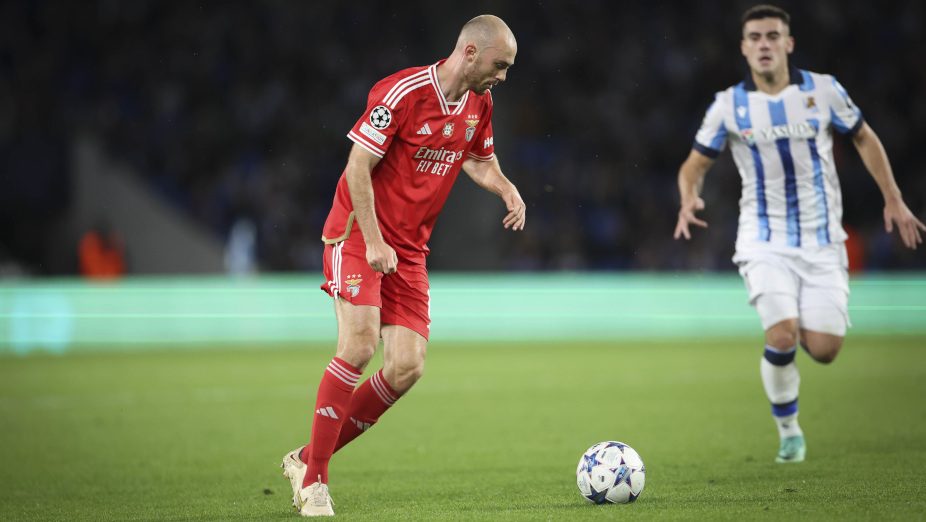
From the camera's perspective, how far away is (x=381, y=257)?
4.09 m

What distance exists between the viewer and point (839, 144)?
17.1m

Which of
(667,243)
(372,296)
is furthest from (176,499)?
(667,243)

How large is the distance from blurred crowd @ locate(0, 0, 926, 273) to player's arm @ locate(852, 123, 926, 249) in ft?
34.5

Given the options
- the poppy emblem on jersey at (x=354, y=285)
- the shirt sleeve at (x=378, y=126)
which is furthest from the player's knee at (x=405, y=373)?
the shirt sleeve at (x=378, y=126)

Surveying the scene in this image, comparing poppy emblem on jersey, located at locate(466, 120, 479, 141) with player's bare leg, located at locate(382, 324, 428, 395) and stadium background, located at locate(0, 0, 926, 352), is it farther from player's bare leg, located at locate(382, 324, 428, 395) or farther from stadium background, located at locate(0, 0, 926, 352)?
stadium background, located at locate(0, 0, 926, 352)

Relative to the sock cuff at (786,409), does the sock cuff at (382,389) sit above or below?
above

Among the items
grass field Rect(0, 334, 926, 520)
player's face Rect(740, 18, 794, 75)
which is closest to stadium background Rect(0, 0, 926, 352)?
grass field Rect(0, 334, 926, 520)

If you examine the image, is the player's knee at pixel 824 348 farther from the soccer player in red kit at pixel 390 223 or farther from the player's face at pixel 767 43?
the soccer player in red kit at pixel 390 223

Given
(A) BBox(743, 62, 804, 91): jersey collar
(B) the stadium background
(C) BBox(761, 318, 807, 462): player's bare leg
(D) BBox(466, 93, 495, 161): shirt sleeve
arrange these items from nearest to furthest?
(D) BBox(466, 93, 495, 161): shirt sleeve, (C) BBox(761, 318, 807, 462): player's bare leg, (A) BBox(743, 62, 804, 91): jersey collar, (B) the stadium background

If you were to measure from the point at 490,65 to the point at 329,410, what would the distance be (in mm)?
1629

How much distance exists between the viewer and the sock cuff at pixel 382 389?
4.55 meters

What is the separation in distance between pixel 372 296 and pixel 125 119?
15588 millimetres

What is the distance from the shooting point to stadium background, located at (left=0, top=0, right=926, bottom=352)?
1527cm

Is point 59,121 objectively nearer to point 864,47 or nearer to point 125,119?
point 125,119
